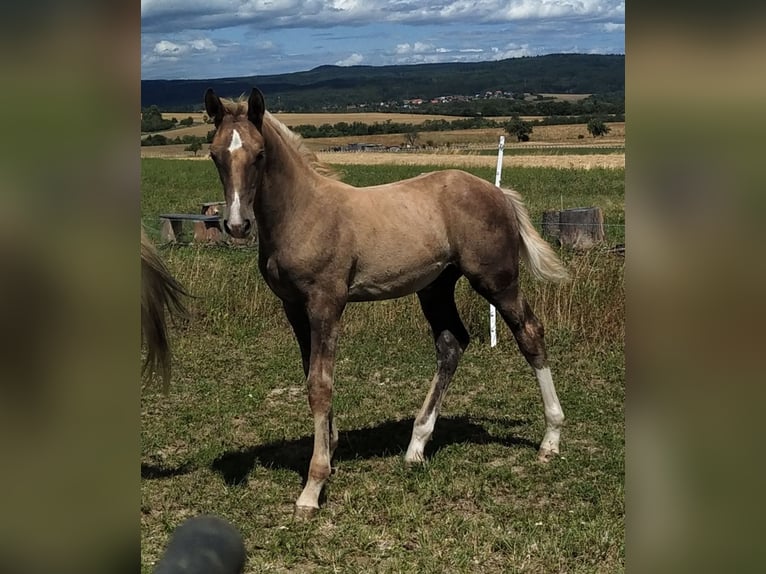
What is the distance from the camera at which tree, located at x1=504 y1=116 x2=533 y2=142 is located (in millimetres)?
63188

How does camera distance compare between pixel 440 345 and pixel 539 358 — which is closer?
pixel 539 358

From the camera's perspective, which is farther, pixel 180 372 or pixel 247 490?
pixel 180 372

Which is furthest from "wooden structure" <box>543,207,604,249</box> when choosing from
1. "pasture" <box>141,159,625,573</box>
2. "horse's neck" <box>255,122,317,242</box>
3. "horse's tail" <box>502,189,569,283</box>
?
"horse's neck" <box>255,122,317,242</box>

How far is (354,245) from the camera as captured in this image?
4273 mm

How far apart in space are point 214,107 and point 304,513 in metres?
2.18

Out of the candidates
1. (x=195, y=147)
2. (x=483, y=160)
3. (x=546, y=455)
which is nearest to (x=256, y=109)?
(x=546, y=455)

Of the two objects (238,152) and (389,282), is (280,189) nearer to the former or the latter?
(238,152)

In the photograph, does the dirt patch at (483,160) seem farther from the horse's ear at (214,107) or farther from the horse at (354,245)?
the horse's ear at (214,107)
